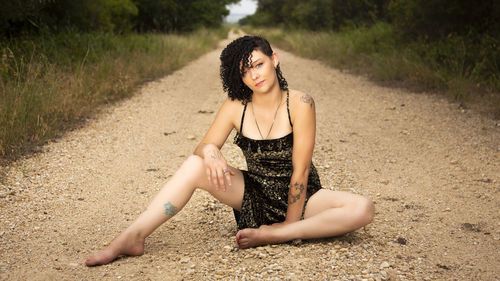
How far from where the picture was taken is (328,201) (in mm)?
2570

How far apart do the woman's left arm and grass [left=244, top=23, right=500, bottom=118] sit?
414 cm

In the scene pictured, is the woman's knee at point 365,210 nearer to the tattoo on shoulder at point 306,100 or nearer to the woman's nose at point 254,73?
the tattoo on shoulder at point 306,100

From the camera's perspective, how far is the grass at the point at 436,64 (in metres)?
6.38

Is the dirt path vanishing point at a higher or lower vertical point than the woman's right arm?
lower

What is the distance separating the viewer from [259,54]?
2504 millimetres

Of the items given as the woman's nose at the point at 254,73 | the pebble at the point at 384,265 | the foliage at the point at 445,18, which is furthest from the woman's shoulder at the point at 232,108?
the foliage at the point at 445,18

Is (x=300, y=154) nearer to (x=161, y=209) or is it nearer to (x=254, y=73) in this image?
(x=254, y=73)

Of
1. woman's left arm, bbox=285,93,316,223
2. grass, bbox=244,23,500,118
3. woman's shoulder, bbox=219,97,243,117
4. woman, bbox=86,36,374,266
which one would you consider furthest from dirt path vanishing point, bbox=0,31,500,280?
woman's shoulder, bbox=219,97,243,117

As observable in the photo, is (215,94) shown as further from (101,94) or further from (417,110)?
(417,110)

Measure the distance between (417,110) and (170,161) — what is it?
3709mm

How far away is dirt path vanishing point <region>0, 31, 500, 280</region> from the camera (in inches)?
92.9

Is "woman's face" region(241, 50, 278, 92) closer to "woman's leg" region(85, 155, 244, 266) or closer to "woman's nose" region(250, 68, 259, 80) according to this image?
"woman's nose" region(250, 68, 259, 80)

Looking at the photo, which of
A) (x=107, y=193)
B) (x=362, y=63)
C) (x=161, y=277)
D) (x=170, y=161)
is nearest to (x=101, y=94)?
(x=170, y=161)

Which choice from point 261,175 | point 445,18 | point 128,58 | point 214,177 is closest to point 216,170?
point 214,177
